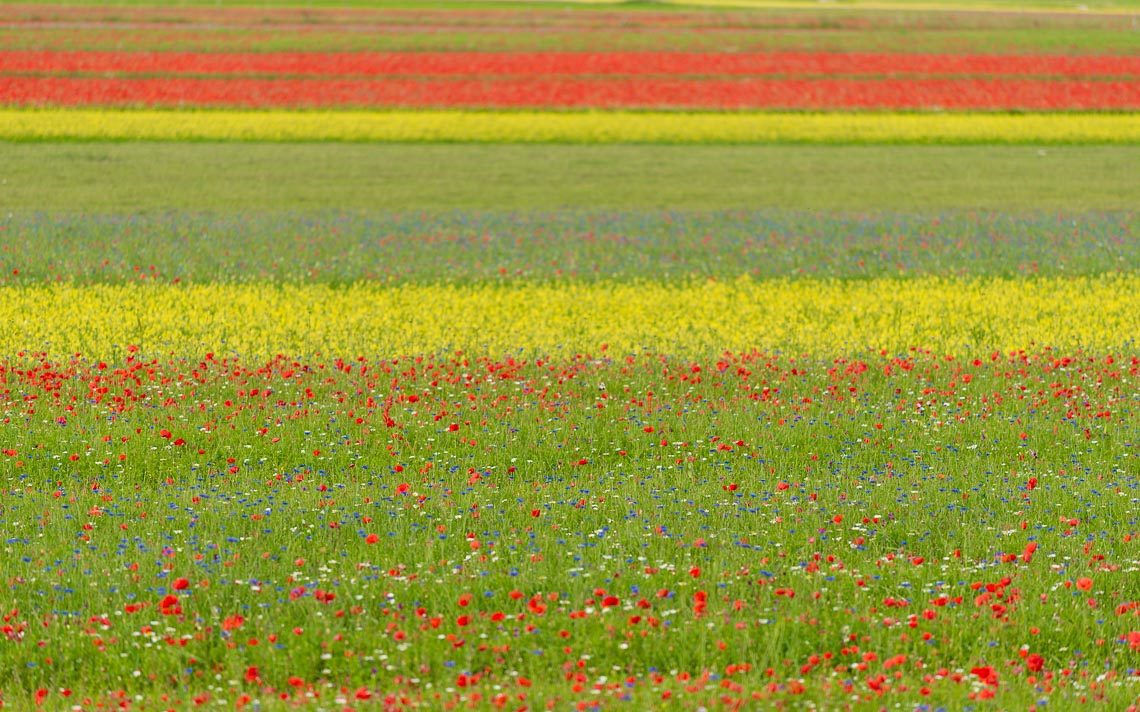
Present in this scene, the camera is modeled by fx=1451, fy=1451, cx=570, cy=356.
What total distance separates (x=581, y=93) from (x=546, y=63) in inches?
204

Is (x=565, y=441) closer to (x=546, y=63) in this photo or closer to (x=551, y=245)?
(x=551, y=245)

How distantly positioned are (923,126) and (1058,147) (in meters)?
4.13

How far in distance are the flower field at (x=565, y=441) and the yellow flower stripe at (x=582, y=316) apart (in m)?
0.09

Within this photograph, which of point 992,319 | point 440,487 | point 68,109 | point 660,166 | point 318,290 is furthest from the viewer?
point 68,109

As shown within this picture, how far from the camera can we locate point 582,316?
54.3 ft

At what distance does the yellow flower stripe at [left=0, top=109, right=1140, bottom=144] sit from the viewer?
40.4m

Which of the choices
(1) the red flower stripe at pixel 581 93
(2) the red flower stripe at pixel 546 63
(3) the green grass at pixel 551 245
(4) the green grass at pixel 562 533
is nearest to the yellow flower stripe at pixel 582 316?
(3) the green grass at pixel 551 245

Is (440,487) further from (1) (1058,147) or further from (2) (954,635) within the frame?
(1) (1058,147)

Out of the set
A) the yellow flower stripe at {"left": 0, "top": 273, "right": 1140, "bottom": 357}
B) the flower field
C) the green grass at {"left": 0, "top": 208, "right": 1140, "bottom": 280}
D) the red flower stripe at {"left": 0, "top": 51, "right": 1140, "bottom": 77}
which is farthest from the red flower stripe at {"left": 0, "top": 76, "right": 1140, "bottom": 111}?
the yellow flower stripe at {"left": 0, "top": 273, "right": 1140, "bottom": 357}

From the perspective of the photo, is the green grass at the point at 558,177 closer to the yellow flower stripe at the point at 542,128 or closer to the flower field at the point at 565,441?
the flower field at the point at 565,441

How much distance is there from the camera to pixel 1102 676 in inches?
238

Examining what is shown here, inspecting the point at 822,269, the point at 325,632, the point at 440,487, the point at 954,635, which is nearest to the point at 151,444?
the point at 440,487

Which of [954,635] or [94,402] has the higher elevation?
[954,635]

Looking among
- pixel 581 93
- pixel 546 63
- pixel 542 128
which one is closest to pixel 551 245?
pixel 542 128
